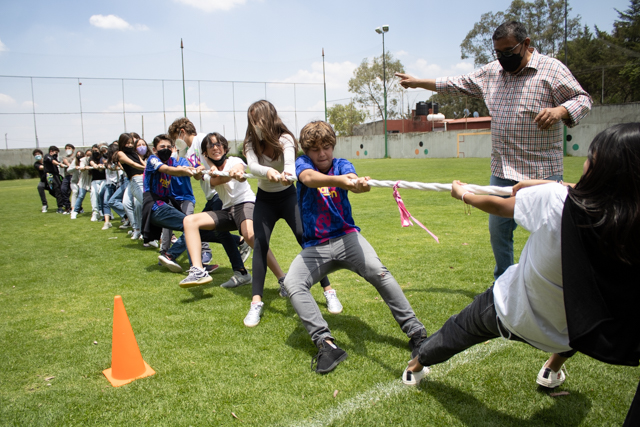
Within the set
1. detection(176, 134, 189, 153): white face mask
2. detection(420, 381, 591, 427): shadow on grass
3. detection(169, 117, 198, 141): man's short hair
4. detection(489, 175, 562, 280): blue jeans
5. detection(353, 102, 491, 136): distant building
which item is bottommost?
detection(420, 381, 591, 427): shadow on grass

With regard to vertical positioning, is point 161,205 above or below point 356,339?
above

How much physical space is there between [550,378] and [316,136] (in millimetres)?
2234

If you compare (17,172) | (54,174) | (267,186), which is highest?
(17,172)

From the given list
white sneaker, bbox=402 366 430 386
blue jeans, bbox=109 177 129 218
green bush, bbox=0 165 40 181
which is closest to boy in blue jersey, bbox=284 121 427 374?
white sneaker, bbox=402 366 430 386

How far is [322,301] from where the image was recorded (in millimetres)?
4645

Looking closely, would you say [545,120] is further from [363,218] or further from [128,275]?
[363,218]

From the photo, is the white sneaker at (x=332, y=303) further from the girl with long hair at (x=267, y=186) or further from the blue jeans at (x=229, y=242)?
the blue jeans at (x=229, y=242)

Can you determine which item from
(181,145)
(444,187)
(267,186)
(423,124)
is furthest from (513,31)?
(423,124)

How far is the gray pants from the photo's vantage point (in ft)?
10.7

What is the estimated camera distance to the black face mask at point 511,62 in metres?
3.70

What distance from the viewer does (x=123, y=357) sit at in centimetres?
314

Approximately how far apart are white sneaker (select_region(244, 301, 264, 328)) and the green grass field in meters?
0.05

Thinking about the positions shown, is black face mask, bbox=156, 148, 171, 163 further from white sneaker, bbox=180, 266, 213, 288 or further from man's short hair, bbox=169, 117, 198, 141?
white sneaker, bbox=180, 266, 213, 288

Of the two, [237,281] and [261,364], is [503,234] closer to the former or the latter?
[261,364]
